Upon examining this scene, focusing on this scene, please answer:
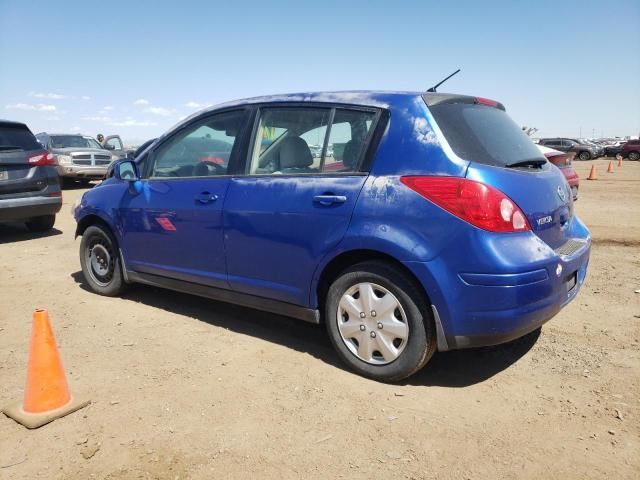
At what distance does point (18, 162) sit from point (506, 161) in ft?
24.1

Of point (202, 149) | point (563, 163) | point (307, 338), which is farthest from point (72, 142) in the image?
point (307, 338)

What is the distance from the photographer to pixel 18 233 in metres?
9.17

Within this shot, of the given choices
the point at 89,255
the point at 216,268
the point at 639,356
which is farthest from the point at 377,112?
the point at 89,255

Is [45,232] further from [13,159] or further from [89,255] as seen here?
[89,255]

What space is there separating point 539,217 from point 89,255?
14.0 ft

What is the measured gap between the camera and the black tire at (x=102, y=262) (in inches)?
200

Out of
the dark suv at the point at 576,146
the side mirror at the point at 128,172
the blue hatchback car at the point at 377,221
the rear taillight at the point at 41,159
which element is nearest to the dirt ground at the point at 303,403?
the blue hatchback car at the point at 377,221

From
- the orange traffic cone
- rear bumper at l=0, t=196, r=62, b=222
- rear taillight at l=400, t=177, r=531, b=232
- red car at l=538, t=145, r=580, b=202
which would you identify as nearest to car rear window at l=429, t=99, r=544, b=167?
rear taillight at l=400, t=177, r=531, b=232

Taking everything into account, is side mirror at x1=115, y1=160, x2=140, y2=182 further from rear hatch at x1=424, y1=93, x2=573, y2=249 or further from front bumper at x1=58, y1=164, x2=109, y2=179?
front bumper at x1=58, y1=164, x2=109, y2=179

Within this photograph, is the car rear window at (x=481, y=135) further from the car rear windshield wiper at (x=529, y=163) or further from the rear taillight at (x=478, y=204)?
the rear taillight at (x=478, y=204)

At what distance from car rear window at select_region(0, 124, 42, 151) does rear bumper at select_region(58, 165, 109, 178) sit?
8.41 metres

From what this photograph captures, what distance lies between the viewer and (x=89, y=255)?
5.38 metres

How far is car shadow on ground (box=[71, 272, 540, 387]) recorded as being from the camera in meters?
3.48

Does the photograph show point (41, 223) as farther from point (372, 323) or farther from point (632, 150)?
point (632, 150)
